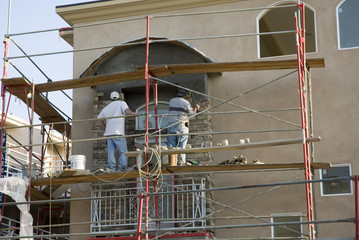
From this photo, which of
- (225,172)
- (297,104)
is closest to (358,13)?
(297,104)

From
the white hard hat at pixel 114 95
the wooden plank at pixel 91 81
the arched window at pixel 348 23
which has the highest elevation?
the arched window at pixel 348 23

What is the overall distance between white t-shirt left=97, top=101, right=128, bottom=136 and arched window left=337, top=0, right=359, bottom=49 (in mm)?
5117

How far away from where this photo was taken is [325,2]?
1784 cm

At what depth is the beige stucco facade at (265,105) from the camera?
16625 mm

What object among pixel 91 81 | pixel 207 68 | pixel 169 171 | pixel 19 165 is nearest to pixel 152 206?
pixel 169 171

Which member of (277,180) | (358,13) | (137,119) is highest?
(358,13)

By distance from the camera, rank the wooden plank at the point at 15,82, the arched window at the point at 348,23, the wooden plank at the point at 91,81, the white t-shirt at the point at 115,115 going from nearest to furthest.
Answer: the wooden plank at the point at 91,81 < the white t-shirt at the point at 115,115 < the wooden plank at the point at 15,82 < the arched window at the point at 348,23

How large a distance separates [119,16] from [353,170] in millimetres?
7019

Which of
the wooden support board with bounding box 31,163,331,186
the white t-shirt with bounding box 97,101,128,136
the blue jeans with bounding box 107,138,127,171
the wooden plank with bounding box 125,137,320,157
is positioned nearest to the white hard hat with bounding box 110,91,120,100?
the white t-shirt with bounding box 97,101,128,136

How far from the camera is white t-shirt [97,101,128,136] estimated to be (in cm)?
1714

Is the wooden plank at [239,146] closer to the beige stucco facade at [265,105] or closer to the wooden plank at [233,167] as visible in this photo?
the wooden plank at [233,167]

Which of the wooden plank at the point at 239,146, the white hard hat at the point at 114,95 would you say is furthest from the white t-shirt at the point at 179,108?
the wooden plank at the point at 239,146

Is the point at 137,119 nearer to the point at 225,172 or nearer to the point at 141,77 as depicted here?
the point at 141,77

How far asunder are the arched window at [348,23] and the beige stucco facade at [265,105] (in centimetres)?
15
